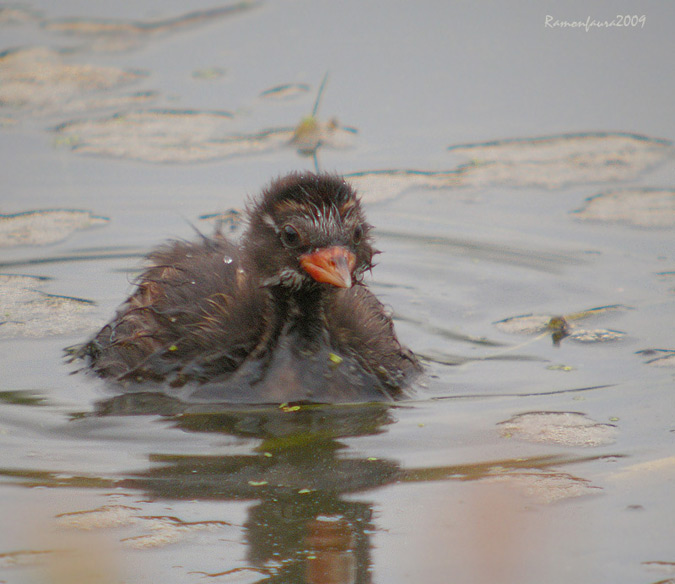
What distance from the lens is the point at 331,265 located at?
16.8 feet

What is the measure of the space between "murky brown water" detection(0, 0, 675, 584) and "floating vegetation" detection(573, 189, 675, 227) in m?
0.03

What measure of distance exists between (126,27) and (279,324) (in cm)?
791

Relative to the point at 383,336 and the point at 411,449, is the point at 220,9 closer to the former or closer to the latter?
the point at 383,336

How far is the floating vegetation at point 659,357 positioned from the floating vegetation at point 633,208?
7.01ft

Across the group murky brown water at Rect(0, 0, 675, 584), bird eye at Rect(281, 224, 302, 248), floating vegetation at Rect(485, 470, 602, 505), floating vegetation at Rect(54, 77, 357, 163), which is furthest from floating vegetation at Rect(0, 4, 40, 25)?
floating vegetation at Rect(485, 470, 602, 505)

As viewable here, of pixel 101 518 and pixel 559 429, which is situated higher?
pixel 559 429

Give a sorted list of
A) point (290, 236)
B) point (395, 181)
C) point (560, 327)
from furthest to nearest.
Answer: point (395, 181), point (560, 327), point (290, 236)

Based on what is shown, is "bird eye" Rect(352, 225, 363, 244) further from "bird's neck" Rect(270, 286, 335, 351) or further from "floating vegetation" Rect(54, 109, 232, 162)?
"floating vegetation" Rect(54, 109, 232, 162)

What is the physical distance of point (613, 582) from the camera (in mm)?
3553

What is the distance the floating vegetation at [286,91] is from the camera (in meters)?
10.3

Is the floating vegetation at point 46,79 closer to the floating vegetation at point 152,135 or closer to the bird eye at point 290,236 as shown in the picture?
the floating vegetation at point 152,135

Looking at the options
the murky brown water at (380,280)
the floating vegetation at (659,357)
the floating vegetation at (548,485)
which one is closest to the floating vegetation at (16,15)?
the murky brown water at (380,280)

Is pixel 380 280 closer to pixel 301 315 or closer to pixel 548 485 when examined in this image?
pixel 301 315

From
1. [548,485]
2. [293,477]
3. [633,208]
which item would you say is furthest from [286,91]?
[548,485]
